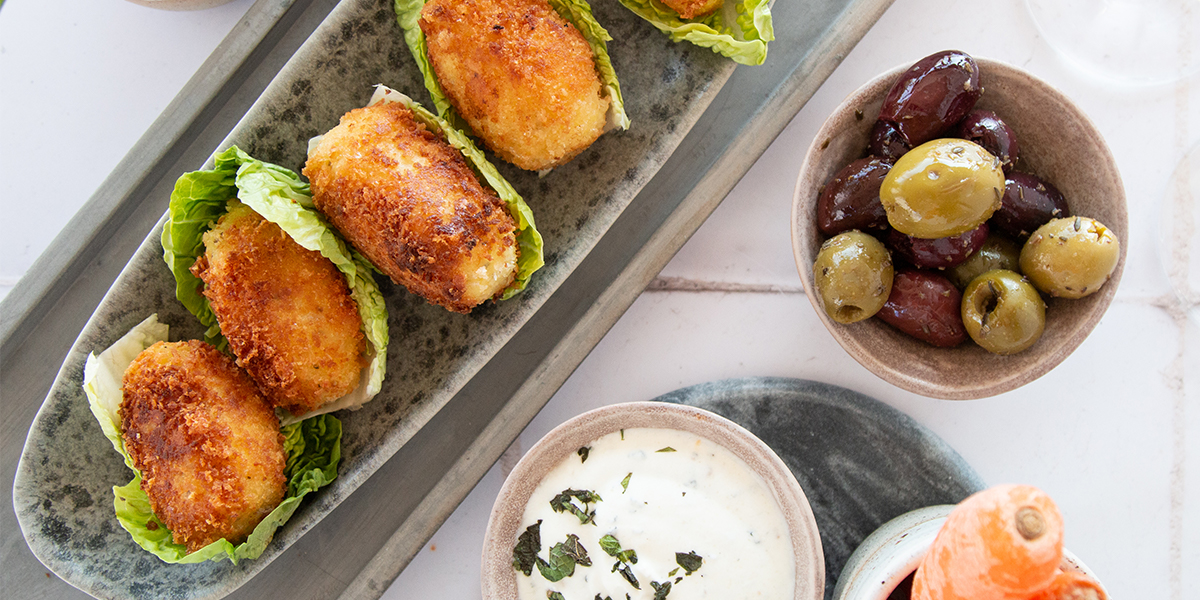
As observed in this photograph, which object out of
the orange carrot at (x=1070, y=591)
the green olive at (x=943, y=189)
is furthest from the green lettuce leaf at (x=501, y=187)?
the orange carrot at (x=1070, y=591)

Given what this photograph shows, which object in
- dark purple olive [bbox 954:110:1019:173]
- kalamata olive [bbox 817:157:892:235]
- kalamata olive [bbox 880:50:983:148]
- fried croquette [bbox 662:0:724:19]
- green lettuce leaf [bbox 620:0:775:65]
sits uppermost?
fried croquette [bbox 662:0:724:19]

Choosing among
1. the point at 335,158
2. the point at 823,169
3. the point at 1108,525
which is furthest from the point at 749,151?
the point at 1108,525

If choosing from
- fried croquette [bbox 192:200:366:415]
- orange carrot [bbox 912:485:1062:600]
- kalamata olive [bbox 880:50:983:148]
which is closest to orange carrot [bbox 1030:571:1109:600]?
orange carrot [bbox 912:485:1062:600]

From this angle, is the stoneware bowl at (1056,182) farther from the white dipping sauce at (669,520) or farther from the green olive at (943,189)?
the white dipping sauce at (669,520)

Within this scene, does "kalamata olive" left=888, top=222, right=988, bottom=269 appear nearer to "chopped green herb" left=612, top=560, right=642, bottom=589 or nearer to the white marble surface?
the white marble surface

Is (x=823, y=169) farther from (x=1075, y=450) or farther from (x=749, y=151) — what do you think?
(x=1075, y=450)

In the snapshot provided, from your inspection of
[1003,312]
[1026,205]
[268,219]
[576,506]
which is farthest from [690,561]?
[268,219]
